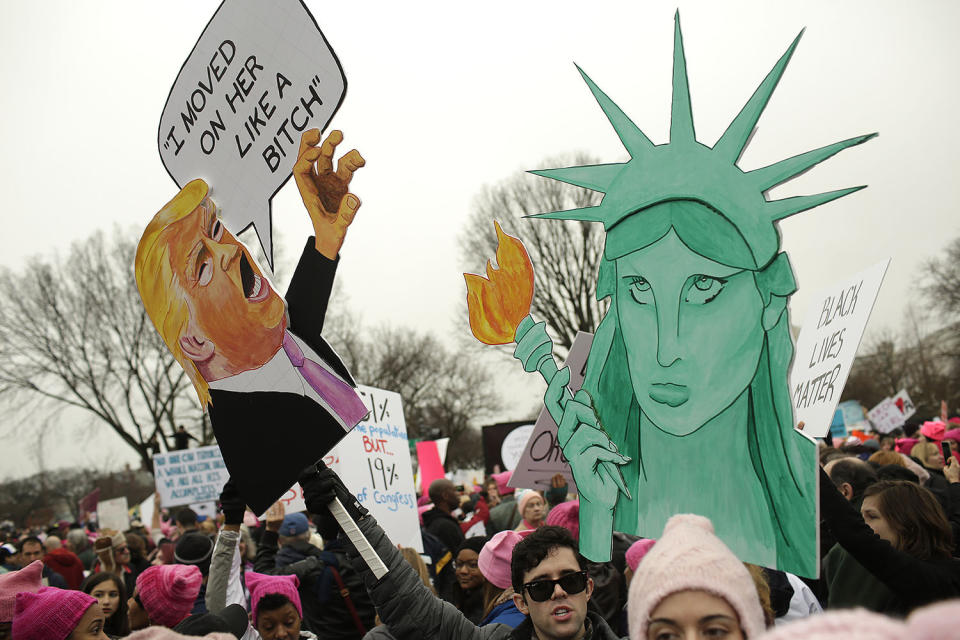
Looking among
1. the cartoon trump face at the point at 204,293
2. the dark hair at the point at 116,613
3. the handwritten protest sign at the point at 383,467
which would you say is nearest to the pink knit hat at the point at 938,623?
the cartoon trump face at the point at 204,293

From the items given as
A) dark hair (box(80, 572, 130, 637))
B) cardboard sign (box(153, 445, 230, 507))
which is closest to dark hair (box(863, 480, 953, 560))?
dark hair (box(80, 572, 130, 637))

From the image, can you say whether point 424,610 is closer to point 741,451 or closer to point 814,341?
point 741,451

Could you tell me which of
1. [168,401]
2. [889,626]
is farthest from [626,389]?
[168,401]

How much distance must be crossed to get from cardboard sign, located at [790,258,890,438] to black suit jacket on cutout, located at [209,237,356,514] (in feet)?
6.79

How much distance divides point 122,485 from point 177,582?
41.9m

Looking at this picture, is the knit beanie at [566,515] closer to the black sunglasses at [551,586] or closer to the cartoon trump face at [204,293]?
the black sunglasses at [551,586]

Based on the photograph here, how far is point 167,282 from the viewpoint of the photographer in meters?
3.49

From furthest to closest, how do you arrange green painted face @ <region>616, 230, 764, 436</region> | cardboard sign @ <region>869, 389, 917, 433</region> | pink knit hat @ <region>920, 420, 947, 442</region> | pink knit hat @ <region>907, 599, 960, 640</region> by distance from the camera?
1. cardboard sign @ <region>869, 389, 917, 433</region>
2. pink knit hat @ <region>920, 420, 947, 442</region>
3. green painted face @ <region>616, 230, 764, 436</region>
4. pink knit hat @ <region>907, 599, 960, 640</region>

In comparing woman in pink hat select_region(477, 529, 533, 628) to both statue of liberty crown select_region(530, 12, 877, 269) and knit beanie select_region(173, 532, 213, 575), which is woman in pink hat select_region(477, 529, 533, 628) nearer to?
statue of liberty crown select_region(530, 12, 877, 269)

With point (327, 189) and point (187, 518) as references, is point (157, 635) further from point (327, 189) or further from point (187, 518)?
point (187, 518)

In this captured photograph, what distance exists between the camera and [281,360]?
120 inches

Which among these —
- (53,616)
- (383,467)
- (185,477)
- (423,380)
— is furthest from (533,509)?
(423,380)

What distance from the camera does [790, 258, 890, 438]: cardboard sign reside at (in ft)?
12.0

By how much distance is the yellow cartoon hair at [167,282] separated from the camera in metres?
3.41
